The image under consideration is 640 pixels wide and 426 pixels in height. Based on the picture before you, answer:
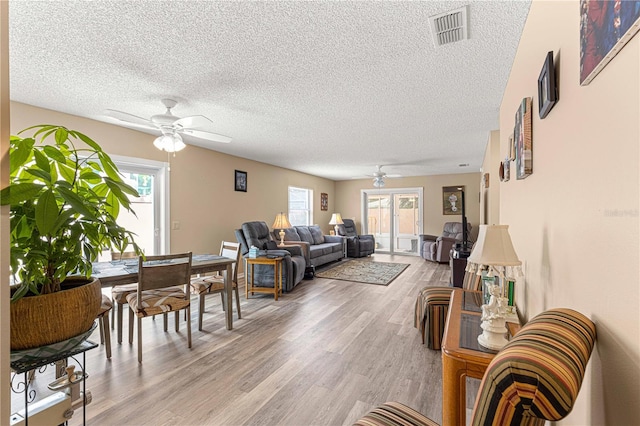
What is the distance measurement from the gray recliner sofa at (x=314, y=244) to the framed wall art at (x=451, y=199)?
3.28m

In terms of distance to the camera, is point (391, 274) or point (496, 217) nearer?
point (496, 217)

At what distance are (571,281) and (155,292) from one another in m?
2.95

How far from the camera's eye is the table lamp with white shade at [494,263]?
1.23m

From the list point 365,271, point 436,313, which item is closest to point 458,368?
point 436,313

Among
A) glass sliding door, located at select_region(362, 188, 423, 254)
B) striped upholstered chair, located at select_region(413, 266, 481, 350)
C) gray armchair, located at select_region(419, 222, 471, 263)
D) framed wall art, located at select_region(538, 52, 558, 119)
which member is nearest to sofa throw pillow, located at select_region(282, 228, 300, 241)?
gray armchair, located at select_region(419, 222, 471, 263)

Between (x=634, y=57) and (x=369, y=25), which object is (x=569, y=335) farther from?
(x=369, y=25)

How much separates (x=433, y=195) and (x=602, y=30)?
7949 mm

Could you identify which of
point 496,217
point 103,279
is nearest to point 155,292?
point 103,279

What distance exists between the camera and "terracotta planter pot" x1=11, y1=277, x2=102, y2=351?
0.76 meters

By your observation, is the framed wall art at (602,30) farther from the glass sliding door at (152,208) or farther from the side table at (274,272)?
the glass sliding door at (152,208)

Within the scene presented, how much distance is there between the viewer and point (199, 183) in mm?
4703

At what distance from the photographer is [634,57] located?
0.59 m

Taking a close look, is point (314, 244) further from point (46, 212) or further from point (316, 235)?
point (46, 212)

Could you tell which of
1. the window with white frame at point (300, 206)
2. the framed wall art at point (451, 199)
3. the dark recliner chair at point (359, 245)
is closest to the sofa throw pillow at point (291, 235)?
the window with white frame at point (300, 206)
